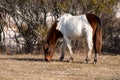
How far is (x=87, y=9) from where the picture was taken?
653 inches

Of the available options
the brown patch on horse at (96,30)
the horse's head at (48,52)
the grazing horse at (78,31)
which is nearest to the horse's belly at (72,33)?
the grazing horse at (78,31)

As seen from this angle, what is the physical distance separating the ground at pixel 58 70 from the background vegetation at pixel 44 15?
3.10 metres

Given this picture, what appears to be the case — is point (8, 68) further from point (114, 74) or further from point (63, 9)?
point (63, 9)

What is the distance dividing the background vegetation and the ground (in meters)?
3.10

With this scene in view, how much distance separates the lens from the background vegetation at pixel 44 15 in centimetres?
1616

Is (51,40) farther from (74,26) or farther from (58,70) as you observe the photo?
(58,70)

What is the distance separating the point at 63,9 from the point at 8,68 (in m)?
5.33

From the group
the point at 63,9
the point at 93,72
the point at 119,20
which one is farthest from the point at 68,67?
the point at 119,20

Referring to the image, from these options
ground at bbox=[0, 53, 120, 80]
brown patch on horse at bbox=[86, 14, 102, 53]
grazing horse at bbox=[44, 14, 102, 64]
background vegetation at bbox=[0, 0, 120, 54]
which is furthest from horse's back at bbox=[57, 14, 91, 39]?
background vegetation at bbox=[0, 0, 120, 54]

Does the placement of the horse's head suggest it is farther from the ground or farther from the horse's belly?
the horse's belly

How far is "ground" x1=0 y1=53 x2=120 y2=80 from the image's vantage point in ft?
33.5

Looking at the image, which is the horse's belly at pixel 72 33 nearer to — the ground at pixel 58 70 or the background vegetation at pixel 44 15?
the ground at pixel 58 70

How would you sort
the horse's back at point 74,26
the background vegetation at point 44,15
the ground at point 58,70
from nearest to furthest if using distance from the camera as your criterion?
the ground at point 58,70
the horse's back at point 74,26
the background vegetation at point 44,15

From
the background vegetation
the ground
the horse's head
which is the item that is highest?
the background vegetation
